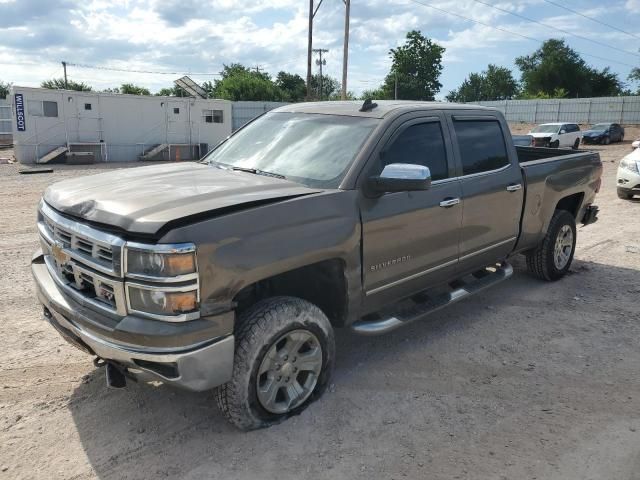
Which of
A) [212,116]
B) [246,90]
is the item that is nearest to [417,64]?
[246,90]

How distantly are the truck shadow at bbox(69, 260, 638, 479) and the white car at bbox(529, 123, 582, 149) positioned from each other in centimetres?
2423

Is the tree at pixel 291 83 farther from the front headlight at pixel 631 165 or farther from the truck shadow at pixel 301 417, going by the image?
the truck shadow at pixel 301 417

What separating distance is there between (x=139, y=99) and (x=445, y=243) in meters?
22.7

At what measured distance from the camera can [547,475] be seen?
289 centimetres

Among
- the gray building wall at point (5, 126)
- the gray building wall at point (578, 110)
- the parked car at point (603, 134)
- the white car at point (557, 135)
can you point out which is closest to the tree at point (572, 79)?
Answer: the gray building wall at point (578, 110)

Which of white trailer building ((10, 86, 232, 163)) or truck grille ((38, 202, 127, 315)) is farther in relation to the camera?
white trailer building ((10, 86, 232, 163))

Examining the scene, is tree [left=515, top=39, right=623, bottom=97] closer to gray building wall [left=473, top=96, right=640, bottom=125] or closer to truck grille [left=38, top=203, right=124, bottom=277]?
gray building wall [left=473, top=96, right=640, bottom=125]

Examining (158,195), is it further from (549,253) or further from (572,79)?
(572,79)

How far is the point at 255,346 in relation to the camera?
303cm

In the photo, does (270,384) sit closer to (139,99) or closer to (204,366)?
(204,366)

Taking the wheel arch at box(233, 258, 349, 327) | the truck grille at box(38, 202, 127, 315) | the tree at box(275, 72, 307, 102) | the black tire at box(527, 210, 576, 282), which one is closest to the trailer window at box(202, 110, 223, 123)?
the black tire at box(527, 210, 576, 282)

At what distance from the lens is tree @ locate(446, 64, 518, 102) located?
90875 millimetres

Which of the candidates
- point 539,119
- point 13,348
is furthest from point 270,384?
point 539,119

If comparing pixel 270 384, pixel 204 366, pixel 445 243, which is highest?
pixel 445 243
